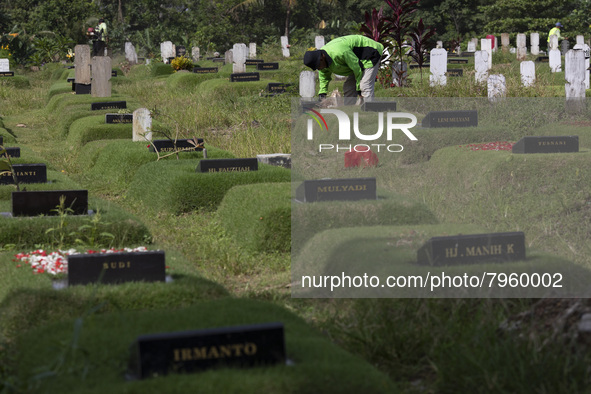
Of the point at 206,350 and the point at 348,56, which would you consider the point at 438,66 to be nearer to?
the point at 348,56

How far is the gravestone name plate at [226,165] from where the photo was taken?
880 cm

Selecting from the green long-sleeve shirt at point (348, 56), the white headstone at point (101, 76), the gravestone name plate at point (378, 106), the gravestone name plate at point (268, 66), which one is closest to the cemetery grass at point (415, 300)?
the green long-sleeve shirt at point (348, 56)

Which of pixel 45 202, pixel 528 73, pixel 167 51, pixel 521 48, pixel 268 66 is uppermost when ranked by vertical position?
pixel 167 51

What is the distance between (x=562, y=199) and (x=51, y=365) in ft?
21.6

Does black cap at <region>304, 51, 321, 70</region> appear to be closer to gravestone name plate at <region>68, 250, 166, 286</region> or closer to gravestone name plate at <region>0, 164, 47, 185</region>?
gravestone name plate at <region>0, 164, 47, 185</region>

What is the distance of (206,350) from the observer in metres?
3.40

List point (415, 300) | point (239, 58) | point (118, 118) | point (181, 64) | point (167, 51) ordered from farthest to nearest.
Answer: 1. point (167, 51)
2. point (181, 64)
3. point (239, 58)
4. point (118, 118)
5. point (415, 300)

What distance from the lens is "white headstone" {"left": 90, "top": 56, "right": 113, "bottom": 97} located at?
57.1 feet

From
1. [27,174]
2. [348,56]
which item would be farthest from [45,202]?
[348,56]

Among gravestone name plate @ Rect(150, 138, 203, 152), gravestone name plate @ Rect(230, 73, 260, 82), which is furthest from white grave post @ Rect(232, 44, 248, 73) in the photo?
gravestone name plate @ Rect(150, 138, 203, 152)

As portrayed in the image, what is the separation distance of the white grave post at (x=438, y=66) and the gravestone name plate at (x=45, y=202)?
1149 centimetres

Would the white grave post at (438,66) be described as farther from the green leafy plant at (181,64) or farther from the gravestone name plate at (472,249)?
the gravestone name plate at (472,249)

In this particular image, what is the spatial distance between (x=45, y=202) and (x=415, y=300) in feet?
11.8

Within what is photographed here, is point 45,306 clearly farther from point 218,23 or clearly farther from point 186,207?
point 218,23
